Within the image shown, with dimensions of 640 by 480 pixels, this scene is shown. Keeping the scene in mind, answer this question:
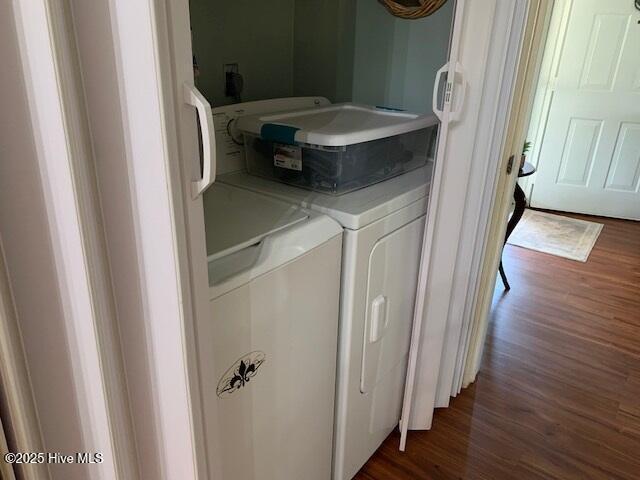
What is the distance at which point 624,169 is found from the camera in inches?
147

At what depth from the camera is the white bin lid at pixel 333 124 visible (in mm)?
1280

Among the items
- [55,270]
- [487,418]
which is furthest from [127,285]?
[487,418]

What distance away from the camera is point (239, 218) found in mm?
1172

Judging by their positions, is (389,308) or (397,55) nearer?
(389,308)

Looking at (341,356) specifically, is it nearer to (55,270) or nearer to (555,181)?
(55,270)

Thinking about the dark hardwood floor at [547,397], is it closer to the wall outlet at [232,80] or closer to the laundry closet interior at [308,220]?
the laundry closet interior at [308,220]

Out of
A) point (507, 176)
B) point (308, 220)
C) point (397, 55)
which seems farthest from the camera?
point (397, 55)

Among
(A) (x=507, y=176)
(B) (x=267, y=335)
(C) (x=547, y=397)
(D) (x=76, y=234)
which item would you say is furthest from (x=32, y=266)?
(C) (x=547, y=397)

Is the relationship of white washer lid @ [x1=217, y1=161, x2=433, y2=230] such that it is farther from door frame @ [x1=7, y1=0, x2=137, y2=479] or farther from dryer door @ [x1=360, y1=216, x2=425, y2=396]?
door frame @ [x1=7, y1=0, x2=137, y2=479]

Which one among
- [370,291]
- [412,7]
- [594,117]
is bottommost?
[370,291]

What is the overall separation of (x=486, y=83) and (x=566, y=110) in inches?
115

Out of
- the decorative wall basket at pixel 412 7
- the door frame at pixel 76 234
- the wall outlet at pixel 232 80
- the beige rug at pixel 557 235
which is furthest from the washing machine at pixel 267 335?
the beige rug at pixel 557 235

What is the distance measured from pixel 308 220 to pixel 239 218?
0.55 ft

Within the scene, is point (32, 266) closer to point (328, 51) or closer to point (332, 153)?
point (332, 153)
